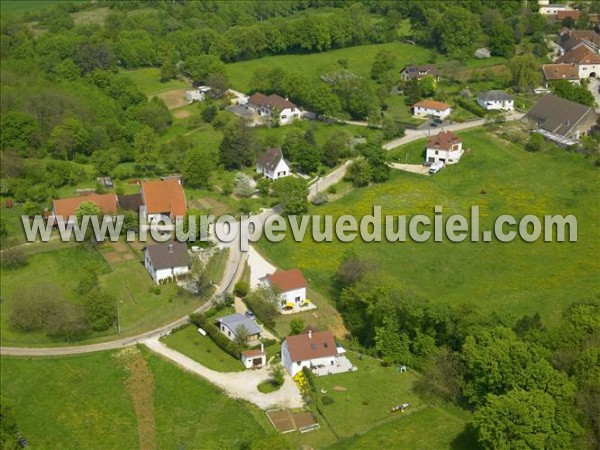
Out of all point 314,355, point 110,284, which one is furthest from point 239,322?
point 110,284

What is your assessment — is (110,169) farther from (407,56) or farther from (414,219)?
(407,56)

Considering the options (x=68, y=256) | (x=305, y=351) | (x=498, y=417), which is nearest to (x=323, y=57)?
(x=68, y=256)

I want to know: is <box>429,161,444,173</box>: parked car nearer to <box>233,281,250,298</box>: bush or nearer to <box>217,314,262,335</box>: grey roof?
<box>233,281,250,298</box>: bush

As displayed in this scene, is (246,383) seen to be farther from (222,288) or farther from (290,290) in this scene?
(222,288)

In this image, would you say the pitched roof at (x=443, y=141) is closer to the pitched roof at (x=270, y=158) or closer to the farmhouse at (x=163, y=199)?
the pitched roof at (x=270, y=158)

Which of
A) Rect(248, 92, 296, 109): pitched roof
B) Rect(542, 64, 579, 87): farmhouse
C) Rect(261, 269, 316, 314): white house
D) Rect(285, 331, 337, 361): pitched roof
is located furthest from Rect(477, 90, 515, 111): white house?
Rect(285, 331, 337, 361): pitched roof

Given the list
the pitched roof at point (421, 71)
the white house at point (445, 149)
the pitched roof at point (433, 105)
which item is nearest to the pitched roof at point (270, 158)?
the white house at point (445, 149)
